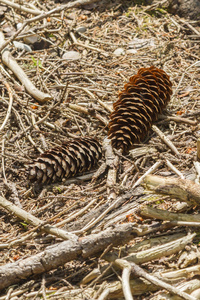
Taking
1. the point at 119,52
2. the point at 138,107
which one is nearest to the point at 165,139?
the point at 138,107

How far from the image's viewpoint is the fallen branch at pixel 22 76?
3237 millimetres

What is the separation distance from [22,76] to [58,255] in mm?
2024

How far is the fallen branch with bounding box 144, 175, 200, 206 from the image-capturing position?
207 cm

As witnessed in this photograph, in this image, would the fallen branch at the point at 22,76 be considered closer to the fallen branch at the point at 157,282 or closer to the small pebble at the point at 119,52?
the small pebble at the point at 119,52

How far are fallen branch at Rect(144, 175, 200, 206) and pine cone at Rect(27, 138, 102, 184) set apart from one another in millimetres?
727

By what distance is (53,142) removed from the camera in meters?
2.97

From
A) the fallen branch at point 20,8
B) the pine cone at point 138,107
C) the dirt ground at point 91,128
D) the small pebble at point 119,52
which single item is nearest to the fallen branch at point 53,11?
the dirt ground at point 91,128

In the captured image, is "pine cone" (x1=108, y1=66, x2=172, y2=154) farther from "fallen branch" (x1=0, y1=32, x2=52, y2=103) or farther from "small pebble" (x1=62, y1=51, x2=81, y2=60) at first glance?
"small pebble" (x1=62, y1=51, x2=81, y2=60)

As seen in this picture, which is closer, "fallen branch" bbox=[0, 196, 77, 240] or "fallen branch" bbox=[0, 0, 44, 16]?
"fallen branch" bbox=[0, 196, 77, 240]

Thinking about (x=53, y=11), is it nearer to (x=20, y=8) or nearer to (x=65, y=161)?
(x=20, y=8)

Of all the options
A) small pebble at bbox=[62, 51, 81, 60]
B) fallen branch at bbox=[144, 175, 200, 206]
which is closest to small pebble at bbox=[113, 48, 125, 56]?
small pebble at bbox=[62, 51, 81, 60]

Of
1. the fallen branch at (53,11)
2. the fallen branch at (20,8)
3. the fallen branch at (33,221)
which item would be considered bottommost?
the fallen branch at (33,221)

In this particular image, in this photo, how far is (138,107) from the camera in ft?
9.36

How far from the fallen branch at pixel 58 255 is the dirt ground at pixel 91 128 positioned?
0.05 meters
